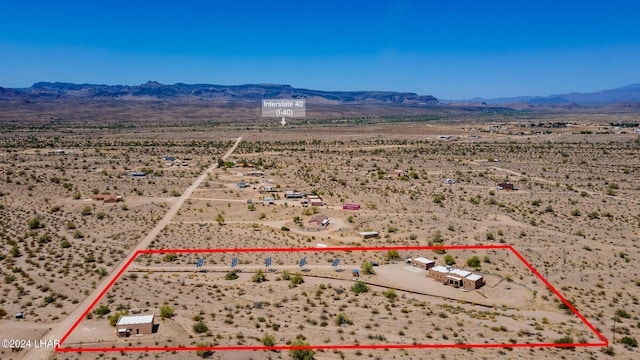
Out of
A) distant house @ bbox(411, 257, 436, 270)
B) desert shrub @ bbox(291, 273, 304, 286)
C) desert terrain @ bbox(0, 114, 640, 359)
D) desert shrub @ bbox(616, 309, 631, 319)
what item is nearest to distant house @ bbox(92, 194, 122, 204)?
desert terrain @ bbox(0, 114, 640, 359)

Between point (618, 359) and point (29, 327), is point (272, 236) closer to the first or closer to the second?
point (29, 327)

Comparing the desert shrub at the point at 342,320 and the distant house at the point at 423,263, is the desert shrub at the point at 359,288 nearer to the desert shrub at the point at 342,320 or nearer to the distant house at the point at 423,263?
the desert shrub at the point at 342,320

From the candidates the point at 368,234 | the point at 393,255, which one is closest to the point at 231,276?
the point at 393,255

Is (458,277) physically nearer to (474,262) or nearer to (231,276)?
(474,262)

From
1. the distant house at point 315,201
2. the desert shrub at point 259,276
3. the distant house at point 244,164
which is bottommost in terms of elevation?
the desert shrub at point 259,276

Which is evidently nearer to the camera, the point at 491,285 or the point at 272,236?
the point at 491,285

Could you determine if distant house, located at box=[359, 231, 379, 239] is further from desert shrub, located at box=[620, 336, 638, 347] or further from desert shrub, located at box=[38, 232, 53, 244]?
desert shrub, located at box=[38, 232, 53, 244]

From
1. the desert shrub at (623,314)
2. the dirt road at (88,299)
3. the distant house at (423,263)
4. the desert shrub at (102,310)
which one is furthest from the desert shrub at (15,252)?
the desert shrub at (623,314)

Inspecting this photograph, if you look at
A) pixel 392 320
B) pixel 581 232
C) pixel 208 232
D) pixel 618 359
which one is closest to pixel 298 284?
pixel 392 320
